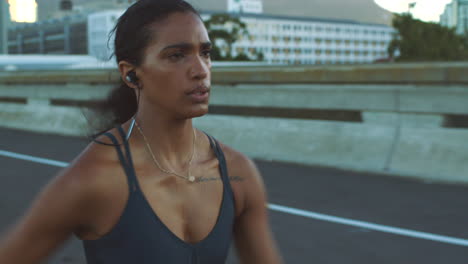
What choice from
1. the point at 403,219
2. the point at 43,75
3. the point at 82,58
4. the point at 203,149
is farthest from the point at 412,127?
the point at 82,58

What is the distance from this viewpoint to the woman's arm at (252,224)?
219cm

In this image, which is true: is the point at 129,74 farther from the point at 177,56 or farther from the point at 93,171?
the point at 93,171

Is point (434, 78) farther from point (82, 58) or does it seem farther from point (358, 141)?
point (82, 58)

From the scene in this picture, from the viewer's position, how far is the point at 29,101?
758 inches

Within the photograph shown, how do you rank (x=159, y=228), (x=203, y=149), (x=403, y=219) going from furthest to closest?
(x=403, y=219) < (x=203, y=149) < (x=159, y=228)

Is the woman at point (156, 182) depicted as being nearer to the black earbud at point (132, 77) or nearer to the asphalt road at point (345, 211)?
the black earbud at point (132, 77)

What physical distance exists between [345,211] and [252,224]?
5.66 m

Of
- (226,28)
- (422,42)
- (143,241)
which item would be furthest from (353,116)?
(226,28)

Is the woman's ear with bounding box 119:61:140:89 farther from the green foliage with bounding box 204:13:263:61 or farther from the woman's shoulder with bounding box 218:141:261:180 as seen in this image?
the green foliage with bounding box 204:13:263:61

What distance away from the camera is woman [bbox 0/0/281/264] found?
1.95 m

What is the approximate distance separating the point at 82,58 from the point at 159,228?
9983 cm

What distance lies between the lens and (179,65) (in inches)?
79.7

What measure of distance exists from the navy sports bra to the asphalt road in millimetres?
3706

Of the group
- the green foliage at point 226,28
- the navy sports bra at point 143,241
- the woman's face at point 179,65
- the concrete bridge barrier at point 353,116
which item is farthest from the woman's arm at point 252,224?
the green foliage at point 226,28
